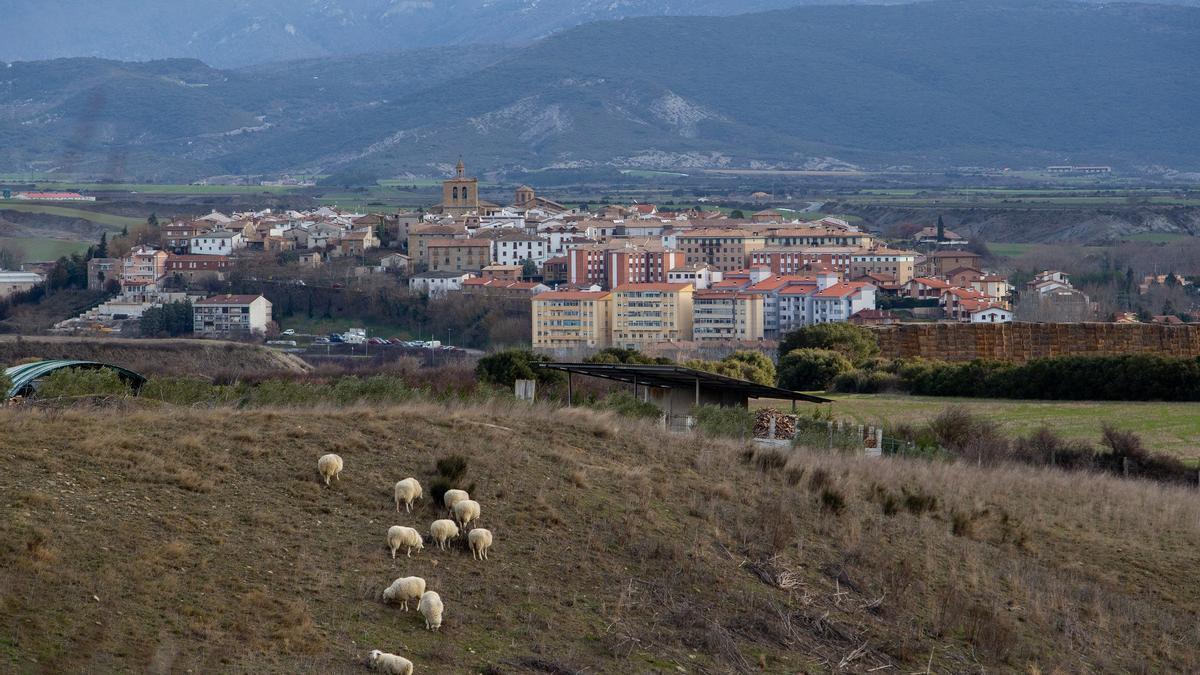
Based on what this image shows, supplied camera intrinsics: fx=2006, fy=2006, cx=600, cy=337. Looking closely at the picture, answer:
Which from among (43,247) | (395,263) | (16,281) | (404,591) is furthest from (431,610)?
(43,247)

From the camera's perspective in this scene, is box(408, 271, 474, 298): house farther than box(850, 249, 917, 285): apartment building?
No

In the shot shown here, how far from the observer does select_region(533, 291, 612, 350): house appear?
2962 inches

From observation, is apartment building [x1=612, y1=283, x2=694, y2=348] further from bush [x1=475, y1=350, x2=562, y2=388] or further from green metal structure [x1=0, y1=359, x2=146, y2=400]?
green metal structure [x1=0, y1=359, x2=146, y2=400]

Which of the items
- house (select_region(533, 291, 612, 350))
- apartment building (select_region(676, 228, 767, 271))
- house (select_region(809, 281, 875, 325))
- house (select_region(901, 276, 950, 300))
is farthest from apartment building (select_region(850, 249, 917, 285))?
house (select_region(533, 291, 612, 350))

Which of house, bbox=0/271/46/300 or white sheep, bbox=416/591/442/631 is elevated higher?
house, bbox=0/271/46/300

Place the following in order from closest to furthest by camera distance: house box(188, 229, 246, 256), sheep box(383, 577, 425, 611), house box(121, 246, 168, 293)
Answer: sheep box(383, 577, 425, 611)
house box(121, 246, 168, 293)
house box(188, 229, 246, 256)

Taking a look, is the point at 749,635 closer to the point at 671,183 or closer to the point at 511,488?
the point at 511,488

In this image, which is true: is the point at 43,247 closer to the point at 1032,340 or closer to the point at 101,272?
the point at 101,272

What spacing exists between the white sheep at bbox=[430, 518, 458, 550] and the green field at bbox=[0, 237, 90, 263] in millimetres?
91124

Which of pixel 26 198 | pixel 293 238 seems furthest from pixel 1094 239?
pixel 26 198

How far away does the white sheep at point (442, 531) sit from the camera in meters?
11.9

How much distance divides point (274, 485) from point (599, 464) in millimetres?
3022

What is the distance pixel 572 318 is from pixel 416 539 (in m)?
65.9

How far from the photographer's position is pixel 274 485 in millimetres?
12562
